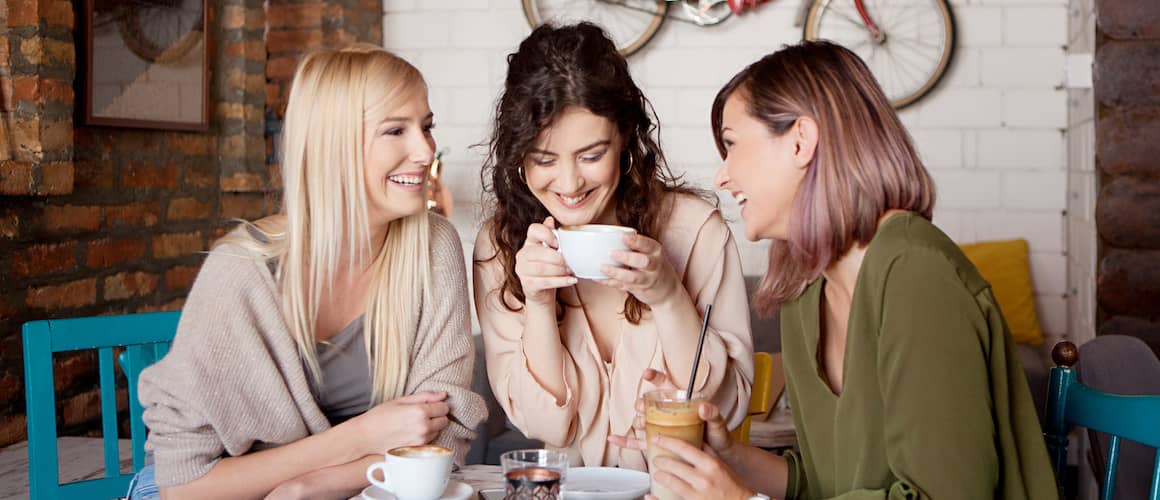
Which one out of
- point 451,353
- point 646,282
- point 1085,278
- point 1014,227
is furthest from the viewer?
point 1014,227

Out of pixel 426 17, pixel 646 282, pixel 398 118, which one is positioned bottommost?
pixel 646 282

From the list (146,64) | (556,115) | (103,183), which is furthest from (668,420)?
(146,64)

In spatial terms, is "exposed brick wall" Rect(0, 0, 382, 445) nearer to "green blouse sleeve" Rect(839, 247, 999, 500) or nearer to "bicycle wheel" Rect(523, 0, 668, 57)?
"bicycle wheel" Rect(523, 0, 668, 57)

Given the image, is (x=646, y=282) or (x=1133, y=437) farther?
(x=646, y=282)

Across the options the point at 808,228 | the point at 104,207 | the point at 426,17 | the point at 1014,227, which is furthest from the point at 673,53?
the point at 808,228

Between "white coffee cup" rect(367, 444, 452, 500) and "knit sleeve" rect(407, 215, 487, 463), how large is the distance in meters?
0.32

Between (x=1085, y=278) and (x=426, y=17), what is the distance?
266cm

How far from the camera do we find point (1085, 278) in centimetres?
367

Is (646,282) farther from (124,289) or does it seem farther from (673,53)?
(673,53)

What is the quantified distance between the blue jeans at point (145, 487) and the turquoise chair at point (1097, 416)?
1.24m

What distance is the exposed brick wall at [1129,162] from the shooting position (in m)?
3.16

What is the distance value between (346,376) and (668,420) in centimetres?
62

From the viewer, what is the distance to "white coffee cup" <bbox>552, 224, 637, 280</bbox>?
151 cm

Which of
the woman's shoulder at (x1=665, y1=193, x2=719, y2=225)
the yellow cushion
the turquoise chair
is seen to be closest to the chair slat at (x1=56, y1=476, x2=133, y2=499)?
the woman's shoulder at (x1=665, y1=193, x2=719, y2=225)
